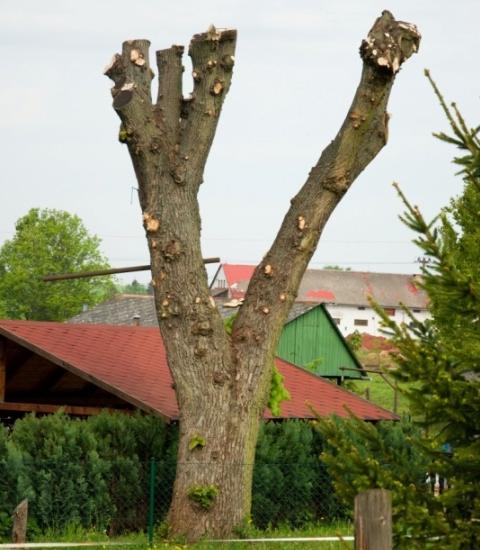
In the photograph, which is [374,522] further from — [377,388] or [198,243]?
[377,388]

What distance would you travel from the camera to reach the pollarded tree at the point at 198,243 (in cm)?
1709

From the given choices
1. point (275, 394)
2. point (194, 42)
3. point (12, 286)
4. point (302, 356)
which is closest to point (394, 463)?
point (194, 42)

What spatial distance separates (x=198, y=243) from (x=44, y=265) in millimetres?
64509

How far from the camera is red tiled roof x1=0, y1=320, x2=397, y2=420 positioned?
20297 mm

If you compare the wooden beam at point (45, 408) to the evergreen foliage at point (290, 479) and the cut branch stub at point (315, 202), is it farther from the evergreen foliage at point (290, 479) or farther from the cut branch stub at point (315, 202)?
the cut branch stub at point (315, 202)

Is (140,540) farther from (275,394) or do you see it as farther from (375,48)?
(375,48)

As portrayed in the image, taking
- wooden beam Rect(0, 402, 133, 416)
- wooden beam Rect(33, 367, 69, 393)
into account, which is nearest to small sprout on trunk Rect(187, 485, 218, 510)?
wooden beam Rect(0, 402, 133, 416)

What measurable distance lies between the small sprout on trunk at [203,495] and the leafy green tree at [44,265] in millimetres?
64256

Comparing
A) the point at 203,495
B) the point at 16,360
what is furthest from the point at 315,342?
the point at 203,495

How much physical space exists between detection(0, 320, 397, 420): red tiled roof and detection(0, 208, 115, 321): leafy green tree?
5597 centimetres

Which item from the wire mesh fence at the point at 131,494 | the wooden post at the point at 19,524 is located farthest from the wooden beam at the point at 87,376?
the wooden post at the point at 19,524

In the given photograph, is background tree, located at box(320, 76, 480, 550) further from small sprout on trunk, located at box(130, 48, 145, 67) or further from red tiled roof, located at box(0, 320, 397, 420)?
red tiled roof, located at box(0, 320, 397, 420)

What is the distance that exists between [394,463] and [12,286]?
250ft

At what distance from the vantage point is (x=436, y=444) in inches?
255
